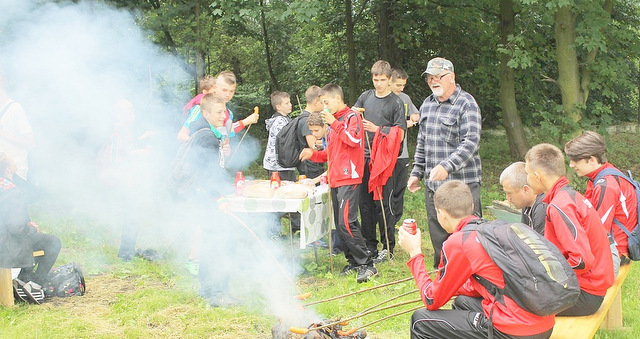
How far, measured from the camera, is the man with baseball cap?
17.1 feet

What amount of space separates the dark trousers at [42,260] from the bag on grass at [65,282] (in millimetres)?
71

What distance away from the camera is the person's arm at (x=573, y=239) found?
11.2 feet

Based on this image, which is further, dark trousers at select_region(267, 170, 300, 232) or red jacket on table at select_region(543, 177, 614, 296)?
dark trousers at select_region(267, 170, 300, 232)

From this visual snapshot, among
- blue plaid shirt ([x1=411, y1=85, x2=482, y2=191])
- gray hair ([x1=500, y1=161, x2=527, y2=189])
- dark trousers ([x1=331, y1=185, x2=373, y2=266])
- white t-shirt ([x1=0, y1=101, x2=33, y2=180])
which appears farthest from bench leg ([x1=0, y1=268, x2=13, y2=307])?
gray hair ([x1=500, y1=161, x2=527, y2=189])

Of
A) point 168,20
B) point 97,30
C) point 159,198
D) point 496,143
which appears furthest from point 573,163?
point 496,143

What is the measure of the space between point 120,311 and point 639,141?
14.3 meters

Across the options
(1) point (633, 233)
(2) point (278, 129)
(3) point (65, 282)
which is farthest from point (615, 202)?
(3) point (65, 282)

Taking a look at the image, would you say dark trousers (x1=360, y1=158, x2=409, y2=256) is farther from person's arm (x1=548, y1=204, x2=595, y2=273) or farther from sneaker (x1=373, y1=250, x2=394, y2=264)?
person's arm (x1=548, y1=204, x2=595, y2=273)

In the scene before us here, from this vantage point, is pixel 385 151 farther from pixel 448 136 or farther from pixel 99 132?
pixel 99 132

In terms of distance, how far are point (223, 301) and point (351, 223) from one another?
1555 millimetres

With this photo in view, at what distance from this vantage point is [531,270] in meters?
2.95

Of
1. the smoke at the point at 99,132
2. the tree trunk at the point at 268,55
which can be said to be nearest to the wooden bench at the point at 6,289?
the smoke at the point at 99,132

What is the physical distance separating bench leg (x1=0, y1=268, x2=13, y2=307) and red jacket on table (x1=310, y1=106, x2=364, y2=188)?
3032mm

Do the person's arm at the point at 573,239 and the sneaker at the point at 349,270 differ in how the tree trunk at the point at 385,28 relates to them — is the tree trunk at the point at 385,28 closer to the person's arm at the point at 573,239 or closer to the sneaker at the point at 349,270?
the sneaker at the point at 349,270
